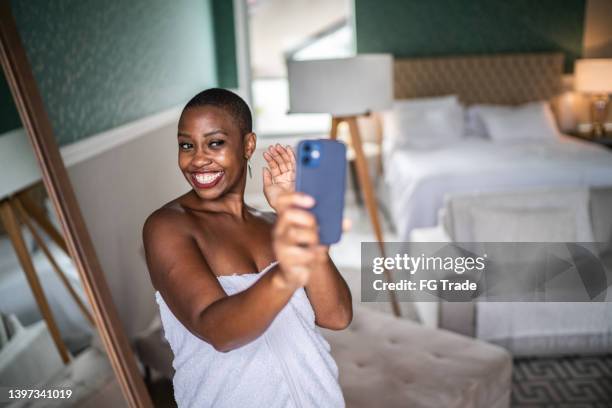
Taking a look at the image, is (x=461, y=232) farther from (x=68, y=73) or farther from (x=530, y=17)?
(x=530, y=17)

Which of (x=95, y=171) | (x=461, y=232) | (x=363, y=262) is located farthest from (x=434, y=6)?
(x=95, y=171)

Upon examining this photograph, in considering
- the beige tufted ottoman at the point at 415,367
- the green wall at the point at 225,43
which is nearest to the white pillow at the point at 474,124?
the green wall at the point at 225,43

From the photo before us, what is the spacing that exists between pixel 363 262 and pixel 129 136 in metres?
1.95

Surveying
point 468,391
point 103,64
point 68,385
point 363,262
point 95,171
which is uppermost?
point 103,64

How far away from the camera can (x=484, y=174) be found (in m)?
3.95

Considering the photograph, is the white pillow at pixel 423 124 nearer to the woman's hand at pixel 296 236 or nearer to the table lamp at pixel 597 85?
the table lamp at pixel 597 85

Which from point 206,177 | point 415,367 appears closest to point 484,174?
→ point 415,367

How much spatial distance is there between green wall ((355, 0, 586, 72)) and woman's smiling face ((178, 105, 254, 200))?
4984 mm

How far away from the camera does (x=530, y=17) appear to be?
5496mm

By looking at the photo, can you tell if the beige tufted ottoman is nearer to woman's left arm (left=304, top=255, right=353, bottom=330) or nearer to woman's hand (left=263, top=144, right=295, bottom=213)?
woman's left arm (left=304, top=255, right=353, bottom=330)

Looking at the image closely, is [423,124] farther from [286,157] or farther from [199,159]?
[199,159]

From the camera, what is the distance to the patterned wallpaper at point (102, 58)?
179cm

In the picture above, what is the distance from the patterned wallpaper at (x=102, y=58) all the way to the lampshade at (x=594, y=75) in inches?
151

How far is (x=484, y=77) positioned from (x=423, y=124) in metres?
1.10
